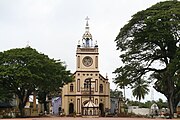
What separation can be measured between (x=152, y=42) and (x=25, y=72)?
639 inches

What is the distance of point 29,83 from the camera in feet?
149

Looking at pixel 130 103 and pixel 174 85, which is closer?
pixel 174 85

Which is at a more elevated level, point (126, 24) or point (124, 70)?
point (126, 24)

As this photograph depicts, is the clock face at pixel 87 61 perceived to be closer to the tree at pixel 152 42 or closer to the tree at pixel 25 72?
the tree at pixel 25 72

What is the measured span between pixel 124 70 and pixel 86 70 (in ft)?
112

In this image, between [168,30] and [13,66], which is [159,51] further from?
[13,66]

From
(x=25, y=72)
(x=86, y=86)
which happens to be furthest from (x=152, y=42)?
(x=86, y=86)

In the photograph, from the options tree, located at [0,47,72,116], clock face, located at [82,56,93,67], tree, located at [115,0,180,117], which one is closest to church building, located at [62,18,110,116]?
clock face, located at [82,56,93,67]

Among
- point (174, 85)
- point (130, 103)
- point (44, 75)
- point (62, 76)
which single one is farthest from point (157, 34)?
point (130, 103)

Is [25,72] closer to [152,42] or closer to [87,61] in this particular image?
[152,42]

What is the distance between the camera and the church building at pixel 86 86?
70.2 m

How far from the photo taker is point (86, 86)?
71.0 m

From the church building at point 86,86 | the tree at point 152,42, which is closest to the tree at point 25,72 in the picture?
the tree at point 152,42

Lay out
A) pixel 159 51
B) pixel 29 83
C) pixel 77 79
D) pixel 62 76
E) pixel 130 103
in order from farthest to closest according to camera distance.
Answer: pixel 130 103
pixel 77 79
pixel 62 76
pixel 29 83
pixel 159 51
